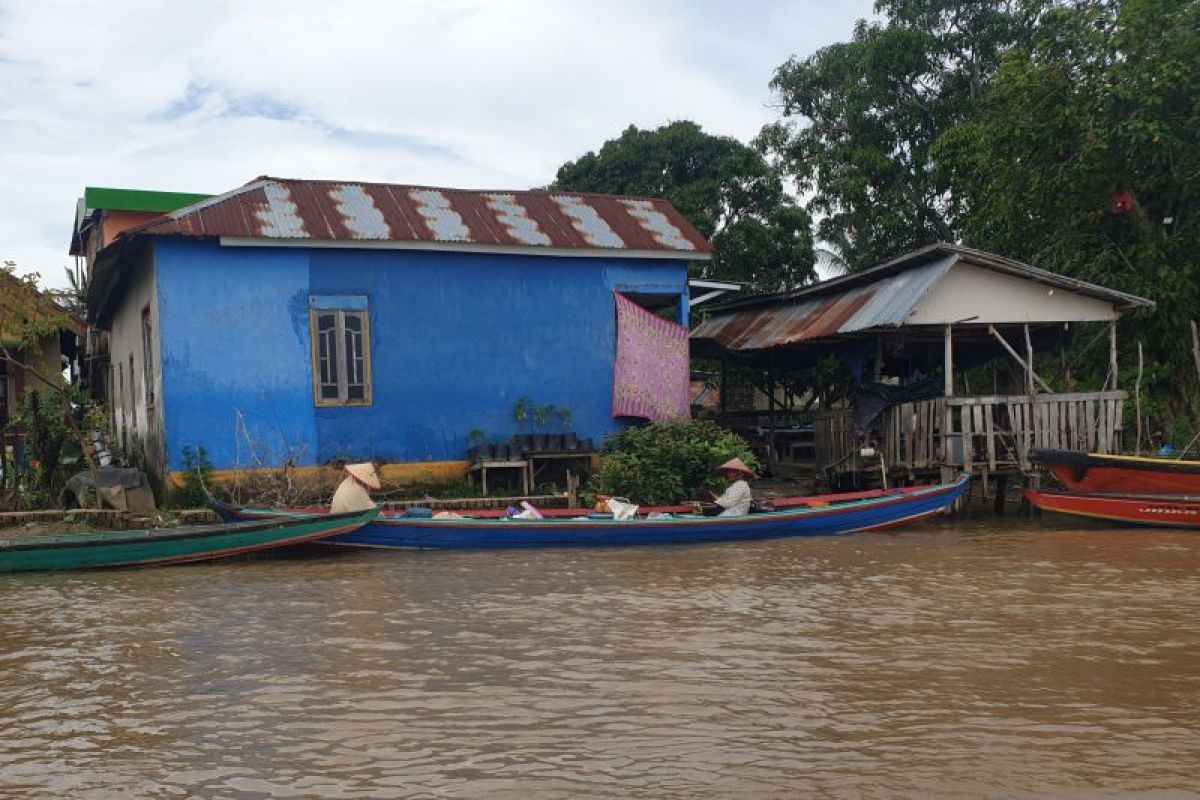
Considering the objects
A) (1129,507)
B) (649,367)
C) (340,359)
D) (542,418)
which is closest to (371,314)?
(340,359)

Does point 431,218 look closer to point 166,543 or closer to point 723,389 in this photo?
point 166,543

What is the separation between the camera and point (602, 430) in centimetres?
1485

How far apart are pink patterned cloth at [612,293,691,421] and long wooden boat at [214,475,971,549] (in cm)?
334

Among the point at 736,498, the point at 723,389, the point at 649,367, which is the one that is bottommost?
the point at 736,498

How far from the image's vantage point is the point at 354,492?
37.1ft

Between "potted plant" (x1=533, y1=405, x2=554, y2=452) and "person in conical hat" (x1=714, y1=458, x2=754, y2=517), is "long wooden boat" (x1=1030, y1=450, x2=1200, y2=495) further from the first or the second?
"potted plant" (x1=533, y1=405, x2=554, y2=452)

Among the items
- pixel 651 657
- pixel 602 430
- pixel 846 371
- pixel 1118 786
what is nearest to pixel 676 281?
pixel 602 430

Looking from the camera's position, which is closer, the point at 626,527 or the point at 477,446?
the point at 626,527

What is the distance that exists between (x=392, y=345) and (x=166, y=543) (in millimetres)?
4348

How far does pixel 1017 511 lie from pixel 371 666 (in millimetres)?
11105

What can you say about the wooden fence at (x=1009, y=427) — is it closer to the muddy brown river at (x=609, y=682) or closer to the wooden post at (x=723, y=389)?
the muddy brown river at (x=609, y=682)

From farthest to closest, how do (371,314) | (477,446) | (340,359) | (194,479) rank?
1. (477,446)
2. (371,314)
3. (340,359)
4. (194,479)

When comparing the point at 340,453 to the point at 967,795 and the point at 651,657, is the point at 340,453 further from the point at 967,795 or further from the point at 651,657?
the point at 967,795

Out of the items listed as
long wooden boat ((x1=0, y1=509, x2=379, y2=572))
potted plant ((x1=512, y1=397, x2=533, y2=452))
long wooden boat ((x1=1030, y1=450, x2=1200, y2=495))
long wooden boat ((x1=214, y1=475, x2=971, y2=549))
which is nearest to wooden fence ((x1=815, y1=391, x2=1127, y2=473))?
long wooden boat ((x1=1030, y1=450, x2=1200, y2=495))
